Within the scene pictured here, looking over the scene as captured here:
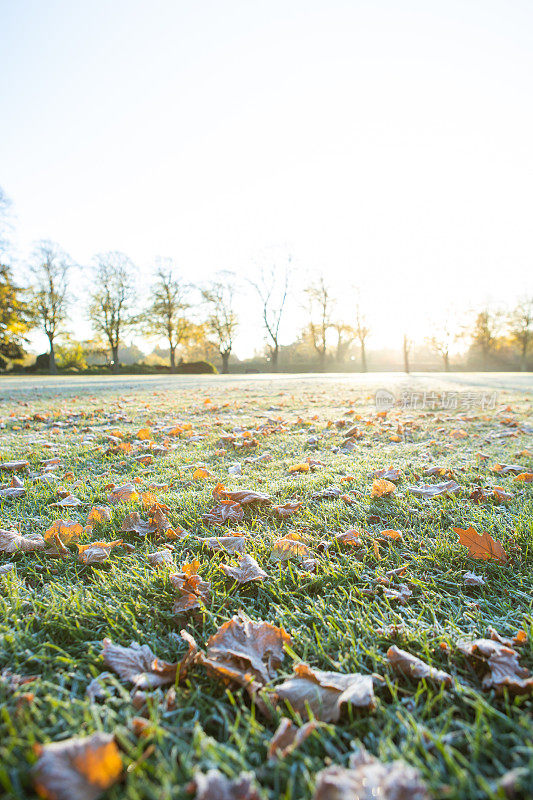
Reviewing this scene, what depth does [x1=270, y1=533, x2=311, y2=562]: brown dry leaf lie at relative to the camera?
1690mm

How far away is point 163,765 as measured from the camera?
79 centimetres

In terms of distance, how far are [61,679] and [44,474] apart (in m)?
2.09

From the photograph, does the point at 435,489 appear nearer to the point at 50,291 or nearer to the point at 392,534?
the point at 392,534

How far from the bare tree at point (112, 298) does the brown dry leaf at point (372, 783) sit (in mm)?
41768

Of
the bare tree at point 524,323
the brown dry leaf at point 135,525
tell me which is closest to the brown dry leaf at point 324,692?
the brown dry leaf at point 135,525

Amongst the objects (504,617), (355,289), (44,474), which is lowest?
(504,617)

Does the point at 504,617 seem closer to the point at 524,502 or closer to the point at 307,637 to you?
the point at 307,637

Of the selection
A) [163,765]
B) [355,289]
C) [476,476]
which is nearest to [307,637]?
[163,765]

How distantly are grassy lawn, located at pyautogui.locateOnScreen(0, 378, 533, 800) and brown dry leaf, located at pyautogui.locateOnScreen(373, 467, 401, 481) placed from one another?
2.6 inches

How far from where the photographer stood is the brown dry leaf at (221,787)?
0.74 meters

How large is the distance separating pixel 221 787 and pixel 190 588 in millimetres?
726

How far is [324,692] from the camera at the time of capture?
103 centimetres

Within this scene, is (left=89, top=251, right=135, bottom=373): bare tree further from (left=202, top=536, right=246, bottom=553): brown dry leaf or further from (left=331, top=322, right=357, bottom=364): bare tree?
(left=202, top=536, right=246, bottom=553): brown dry leaf

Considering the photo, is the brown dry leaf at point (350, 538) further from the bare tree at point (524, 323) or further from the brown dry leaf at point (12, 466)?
the bare tree at point (524, 323)
